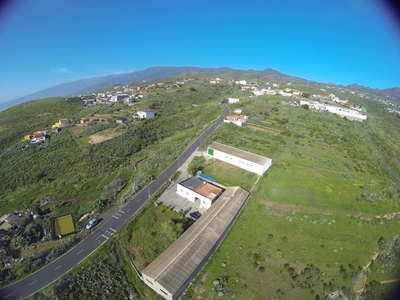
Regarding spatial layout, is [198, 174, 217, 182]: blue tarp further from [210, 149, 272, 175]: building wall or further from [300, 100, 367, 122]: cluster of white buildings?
[300, 100, 367, 122]: cluster of white buildings

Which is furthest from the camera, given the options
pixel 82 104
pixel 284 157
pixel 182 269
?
pixel 82 104

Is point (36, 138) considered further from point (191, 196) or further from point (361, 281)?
point (361, 281)

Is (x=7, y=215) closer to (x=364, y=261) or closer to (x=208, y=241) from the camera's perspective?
(x=208, y=241)

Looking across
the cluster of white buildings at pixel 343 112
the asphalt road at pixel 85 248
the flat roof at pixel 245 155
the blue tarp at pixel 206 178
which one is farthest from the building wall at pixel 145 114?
the cluster of white buildings at pixel 343 112

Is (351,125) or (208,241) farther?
(351,125)

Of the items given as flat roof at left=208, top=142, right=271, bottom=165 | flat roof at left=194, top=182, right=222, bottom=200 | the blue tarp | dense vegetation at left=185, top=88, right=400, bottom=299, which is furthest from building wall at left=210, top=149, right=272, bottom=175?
flat roof at left=194, top=182, right=222, bottom=200

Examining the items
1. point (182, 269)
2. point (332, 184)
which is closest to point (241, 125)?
point (332, 184)

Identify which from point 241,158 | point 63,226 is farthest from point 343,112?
point 63,226

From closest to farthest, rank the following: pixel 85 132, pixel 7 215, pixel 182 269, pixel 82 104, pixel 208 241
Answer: pixel 182 269, pixel 208 241, pixel 7 215, pixel 85 132, pixel 82 104
